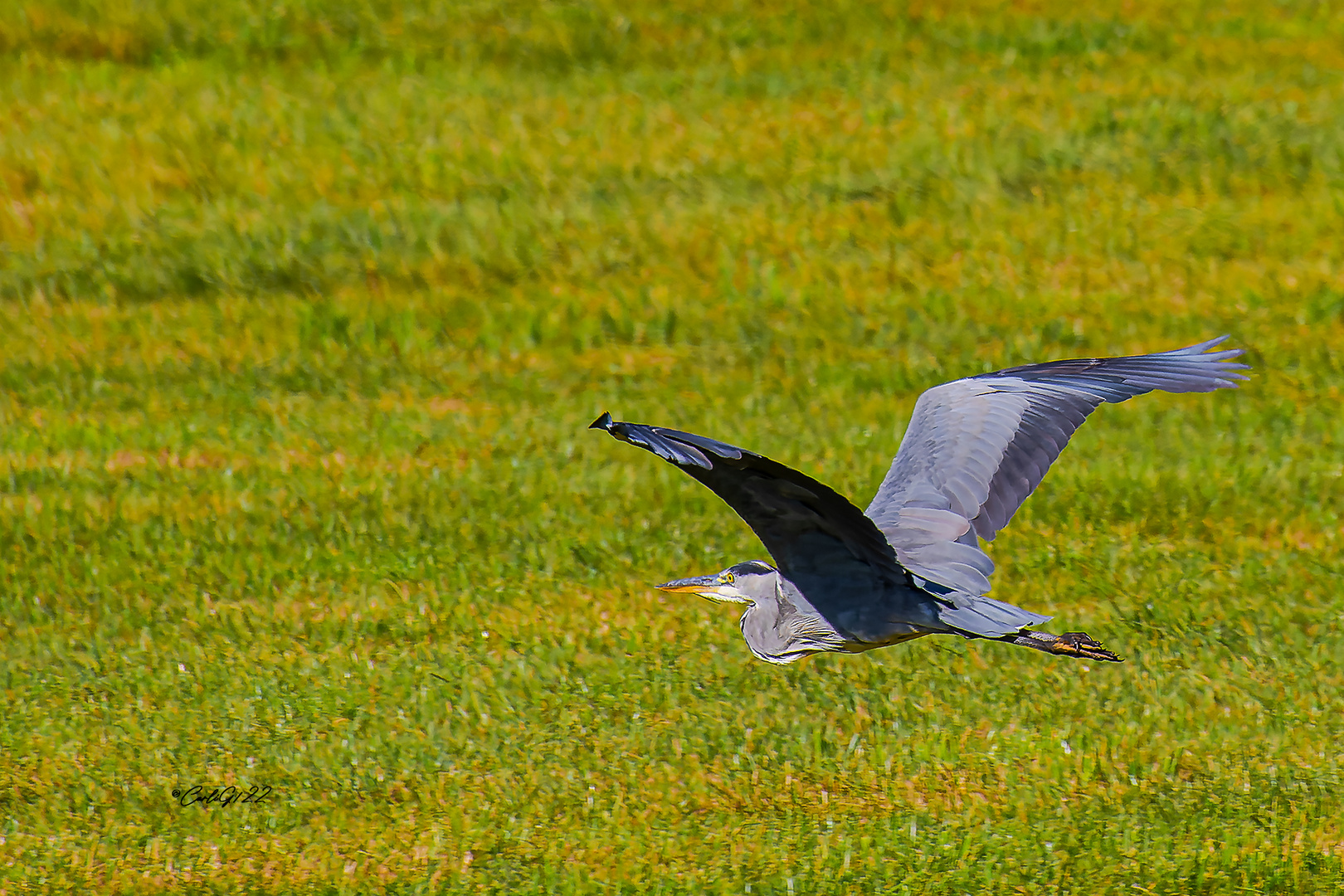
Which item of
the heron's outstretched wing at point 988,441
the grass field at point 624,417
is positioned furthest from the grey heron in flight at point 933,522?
the grass field at point 624,417

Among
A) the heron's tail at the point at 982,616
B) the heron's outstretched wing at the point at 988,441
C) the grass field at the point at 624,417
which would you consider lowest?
the grass field at the point at 624,417

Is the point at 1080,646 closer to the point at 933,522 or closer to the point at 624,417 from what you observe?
the point at 933,522

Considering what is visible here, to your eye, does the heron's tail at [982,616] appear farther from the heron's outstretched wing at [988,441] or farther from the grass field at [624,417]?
the grass field at [624,417]

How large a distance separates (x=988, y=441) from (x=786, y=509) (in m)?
1.32

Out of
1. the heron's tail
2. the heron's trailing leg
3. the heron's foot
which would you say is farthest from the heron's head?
the heron's foot

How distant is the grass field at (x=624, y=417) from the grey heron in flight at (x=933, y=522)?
3.03 ft

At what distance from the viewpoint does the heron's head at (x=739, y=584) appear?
598 centimetres

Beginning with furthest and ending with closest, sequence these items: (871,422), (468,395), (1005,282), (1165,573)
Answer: (1005,282), (468,395), (871,422), (1165,573)

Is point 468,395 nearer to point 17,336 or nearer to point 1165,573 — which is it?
point 17,336

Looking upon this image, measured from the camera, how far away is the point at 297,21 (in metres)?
16.4

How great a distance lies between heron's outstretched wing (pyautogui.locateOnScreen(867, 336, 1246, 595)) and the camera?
231 inches

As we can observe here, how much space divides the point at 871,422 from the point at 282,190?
578 cm

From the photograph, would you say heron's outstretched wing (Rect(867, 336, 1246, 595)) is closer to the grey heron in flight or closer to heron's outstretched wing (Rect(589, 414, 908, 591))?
the grey heron in flight

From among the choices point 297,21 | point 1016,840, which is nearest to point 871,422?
point 1016,840
